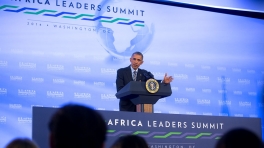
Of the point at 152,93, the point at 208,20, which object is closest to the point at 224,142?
the point at 152,93

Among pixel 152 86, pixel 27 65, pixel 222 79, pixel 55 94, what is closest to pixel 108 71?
pixel 55 94

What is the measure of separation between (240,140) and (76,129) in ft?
2.08

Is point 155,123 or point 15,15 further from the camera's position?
point 15,15

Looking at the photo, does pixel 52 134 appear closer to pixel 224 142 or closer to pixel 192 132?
pixel 224 142

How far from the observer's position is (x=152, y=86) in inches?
187

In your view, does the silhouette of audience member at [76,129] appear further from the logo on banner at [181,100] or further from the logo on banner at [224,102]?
the logo on banner at [224,102]

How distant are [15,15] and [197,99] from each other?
11.7 feet

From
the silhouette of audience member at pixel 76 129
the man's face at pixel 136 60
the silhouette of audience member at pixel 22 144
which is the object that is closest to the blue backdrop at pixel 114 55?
the man's face at pixel 136 60

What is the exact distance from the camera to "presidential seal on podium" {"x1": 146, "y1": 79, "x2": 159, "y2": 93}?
471cm

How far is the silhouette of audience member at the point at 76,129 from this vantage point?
161 cm

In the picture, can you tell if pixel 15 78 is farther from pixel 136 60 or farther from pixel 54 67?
pixel 136 60

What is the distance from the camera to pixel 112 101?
7828 mm

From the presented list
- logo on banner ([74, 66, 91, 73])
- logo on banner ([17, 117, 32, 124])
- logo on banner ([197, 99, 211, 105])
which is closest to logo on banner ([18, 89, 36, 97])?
logo on banner ([17, 117, 32, 124])

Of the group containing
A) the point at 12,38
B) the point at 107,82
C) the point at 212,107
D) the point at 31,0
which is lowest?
the point at 212,107
